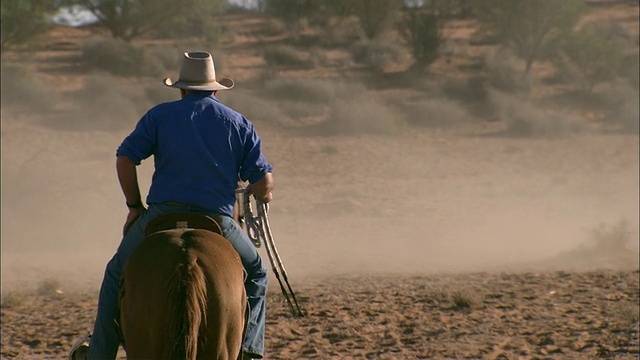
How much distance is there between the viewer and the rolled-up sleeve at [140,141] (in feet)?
16.6

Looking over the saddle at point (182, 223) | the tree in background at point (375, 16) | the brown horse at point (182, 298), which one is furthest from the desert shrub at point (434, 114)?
the brown horse at point (182, 298)

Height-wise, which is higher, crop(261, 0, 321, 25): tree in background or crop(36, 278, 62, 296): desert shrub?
crop(261, 0, 321, 25): tree in background

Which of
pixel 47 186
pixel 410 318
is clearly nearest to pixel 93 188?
pixel 47 186

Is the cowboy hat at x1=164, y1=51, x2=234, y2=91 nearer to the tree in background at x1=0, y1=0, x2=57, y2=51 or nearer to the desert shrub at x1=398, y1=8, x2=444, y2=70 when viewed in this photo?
the tree in background at x1=0, y1=0, x2=57, y2=51

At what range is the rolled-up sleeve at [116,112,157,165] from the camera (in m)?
5.07

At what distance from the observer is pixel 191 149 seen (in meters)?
5.06

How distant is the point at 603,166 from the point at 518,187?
9.46ft

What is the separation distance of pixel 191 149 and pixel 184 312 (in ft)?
3.20

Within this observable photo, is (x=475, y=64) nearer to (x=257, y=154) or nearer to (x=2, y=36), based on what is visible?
(x=2, y=36)

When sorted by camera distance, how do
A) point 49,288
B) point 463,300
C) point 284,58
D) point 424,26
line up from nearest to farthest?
point 463,300 → point 49,288 → point 284,58 → point 424,26

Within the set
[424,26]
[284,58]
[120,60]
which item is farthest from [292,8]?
[120,60]

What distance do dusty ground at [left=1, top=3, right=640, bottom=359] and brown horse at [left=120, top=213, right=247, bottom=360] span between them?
10.4 feet

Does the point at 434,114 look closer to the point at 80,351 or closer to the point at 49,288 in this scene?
the point at 49,288

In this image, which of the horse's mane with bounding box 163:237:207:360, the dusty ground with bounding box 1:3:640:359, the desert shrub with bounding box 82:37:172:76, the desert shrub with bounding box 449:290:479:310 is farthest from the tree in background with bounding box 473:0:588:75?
the horse's mane with bounding box 163:237:207:360
